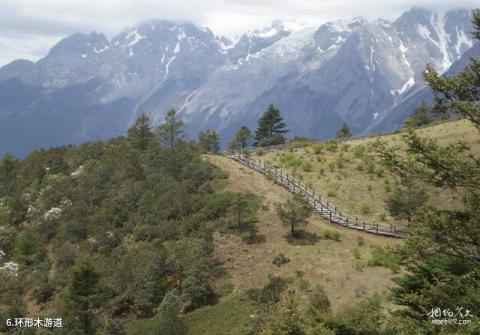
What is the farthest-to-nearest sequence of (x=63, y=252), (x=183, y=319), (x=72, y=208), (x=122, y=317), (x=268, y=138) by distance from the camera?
(x=268, y=138) < (x=72, y=208) < (x=63, y=252) < (x=122, y=317) < (x=183, y=319)

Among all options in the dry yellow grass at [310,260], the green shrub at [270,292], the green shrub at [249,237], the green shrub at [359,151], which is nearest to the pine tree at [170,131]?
the dry yellow grass at [310,260]

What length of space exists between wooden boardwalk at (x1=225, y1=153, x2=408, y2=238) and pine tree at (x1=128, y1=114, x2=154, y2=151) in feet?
41.4

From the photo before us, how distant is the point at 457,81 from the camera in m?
14.7

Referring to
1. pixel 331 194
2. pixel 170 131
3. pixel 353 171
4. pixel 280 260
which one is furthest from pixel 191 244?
pixel 170 131

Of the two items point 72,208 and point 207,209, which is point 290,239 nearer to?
point 207,209

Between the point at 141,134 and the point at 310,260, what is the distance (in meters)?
35.0

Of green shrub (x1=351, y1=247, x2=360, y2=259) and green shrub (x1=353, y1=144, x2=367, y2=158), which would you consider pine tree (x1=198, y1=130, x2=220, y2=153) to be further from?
green shrub (x1=351, y1=247, x2=360, y2=259)

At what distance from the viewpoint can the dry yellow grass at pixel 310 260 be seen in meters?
25.5

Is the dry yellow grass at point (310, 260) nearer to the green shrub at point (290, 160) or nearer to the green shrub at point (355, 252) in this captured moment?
the green shrub at point (355, 252)

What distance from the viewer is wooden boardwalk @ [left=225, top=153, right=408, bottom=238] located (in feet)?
111

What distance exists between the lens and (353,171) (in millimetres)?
47688

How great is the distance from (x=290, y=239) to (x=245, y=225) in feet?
13.1

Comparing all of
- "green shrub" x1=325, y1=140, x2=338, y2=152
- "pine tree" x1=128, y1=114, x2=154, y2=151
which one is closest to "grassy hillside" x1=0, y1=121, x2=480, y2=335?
"pine tree" x1=128, y1=114, x2=154, y2=151

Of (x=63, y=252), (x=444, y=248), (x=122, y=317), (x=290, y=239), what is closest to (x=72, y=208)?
(x=63, y=252)
